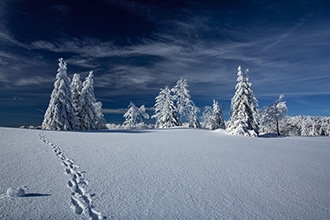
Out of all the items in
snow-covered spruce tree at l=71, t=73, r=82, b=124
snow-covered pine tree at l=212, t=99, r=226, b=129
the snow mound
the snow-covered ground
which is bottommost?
the snow-covered ground

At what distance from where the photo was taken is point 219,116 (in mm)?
49406

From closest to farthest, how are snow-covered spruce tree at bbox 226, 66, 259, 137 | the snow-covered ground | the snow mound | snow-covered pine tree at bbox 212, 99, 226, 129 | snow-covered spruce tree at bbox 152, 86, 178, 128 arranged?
the snow-covered ground < the snow mound < snow-covered spruce tree at bbox 226, 66, 259, 137 < snow-covered spruce tree at bbox 152, 86, 178, 128 < snow-covered pine tree at bbox 212, 99, 226, 129

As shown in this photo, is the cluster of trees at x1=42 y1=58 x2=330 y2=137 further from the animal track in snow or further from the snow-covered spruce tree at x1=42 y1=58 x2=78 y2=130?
the animal track in snow

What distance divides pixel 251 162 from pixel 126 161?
5.27m

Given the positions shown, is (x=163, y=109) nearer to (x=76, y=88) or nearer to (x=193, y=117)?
(x=193, y=117)

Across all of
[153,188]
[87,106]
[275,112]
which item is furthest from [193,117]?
[153,188]

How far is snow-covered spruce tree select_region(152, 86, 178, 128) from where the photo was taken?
41869 millimetres

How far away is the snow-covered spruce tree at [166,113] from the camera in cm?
4187

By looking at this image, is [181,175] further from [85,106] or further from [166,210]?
[85,106]

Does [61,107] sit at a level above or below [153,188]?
above

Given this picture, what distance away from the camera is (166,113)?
42.5m

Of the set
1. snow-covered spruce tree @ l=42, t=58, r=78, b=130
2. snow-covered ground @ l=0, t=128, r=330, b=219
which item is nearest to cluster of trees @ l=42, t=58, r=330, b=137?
snow-covered spruce tree @ l=42, t=58, r=78, b=130

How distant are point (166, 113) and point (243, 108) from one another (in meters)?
19.0

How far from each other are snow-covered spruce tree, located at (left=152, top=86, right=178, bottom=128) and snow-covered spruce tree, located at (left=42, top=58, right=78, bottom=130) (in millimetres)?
17749
